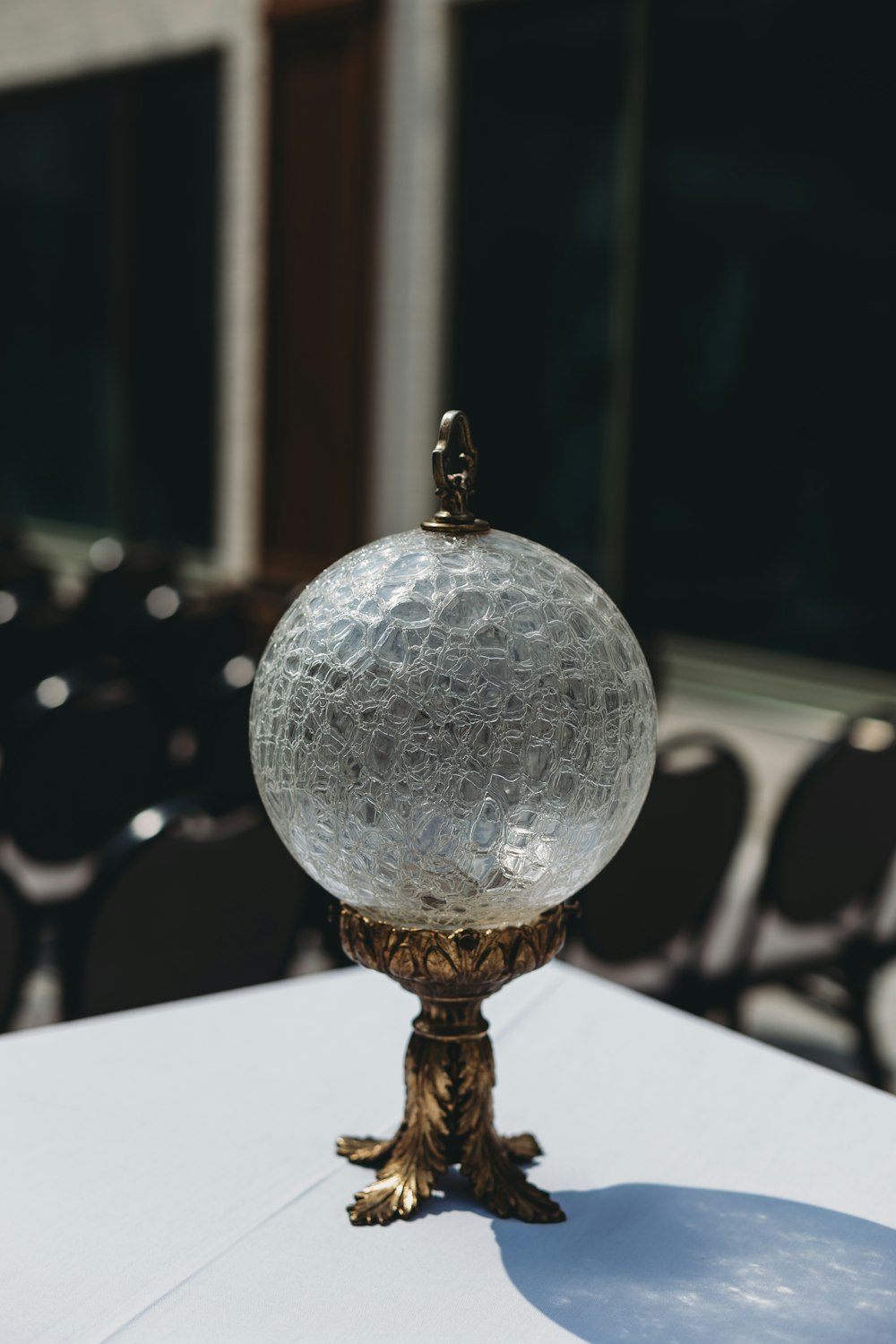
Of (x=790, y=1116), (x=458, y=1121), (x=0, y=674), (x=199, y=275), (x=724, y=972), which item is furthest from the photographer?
(x=199, y=275)

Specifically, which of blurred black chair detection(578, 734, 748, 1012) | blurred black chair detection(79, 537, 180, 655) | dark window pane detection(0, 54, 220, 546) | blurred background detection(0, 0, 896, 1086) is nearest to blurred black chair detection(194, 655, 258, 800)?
blurred background detection(0, 0, 896, 1086)

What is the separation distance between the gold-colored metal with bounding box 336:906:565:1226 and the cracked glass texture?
3 centimetres

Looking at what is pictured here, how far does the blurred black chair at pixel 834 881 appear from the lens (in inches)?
112

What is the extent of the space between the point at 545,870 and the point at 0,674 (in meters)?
3.60

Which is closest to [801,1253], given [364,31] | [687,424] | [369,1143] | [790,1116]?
[790,1116]

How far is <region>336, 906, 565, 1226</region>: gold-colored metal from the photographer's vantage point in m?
1.20

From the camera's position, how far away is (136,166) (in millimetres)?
8438

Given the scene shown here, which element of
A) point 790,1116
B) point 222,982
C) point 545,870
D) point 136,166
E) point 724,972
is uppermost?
point 136,166

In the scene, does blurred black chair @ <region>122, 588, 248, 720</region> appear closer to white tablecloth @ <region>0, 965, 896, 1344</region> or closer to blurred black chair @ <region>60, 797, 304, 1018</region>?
blurred black chair @ <region>60, 797, 304, 1018</region>

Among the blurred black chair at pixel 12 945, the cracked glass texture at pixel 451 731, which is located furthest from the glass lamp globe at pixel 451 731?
the blurred black chair at pixel 12 945

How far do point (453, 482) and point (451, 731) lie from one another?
22 cm

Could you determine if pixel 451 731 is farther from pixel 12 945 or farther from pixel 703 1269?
pixel 12 945

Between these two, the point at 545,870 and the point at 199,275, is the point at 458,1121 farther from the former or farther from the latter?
the point at 199,275

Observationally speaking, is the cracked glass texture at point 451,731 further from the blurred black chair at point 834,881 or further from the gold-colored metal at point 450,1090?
the blurred black chair at point 834,881
